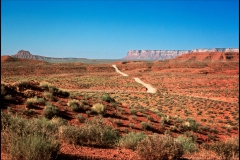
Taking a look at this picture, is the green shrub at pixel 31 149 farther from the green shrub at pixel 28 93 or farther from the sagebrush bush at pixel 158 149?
the green shrub at pixel 28 93

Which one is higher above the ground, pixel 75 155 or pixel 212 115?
pixel 75 155

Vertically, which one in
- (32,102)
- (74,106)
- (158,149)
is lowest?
(74,106)

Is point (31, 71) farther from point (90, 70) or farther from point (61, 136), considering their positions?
point (61, 136)

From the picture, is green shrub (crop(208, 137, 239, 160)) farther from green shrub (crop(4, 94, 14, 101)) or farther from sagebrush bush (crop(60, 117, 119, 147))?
green shrub (crop(4, 94, 14, 101))

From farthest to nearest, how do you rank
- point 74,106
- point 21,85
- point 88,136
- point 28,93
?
1. point 21,85
2. point 28,93
3. point 74,106
4. point 88,136

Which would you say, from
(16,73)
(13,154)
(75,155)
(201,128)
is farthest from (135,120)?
(16,73)

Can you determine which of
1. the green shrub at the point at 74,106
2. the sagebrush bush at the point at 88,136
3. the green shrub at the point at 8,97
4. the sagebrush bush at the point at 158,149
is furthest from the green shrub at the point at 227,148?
the green shrub at the point at 8,97

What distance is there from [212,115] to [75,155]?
19.9 metres

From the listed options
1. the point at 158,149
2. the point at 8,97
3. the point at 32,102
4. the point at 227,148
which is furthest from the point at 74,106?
the point at 227,148

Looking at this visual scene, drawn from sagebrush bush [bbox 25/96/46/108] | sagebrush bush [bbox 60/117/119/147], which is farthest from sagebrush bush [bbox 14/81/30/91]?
sagebrush bush [bbox 60/117/119/147]

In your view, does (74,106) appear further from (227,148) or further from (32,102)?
(227,148)

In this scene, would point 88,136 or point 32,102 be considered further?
point 32,102

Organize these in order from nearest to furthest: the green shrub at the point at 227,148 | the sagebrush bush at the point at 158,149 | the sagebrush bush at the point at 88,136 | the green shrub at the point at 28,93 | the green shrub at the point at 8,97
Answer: the sagebrush bush at the point at 158,149 < the sagebrush bush at the point at 88,136 < the green shrub at the point at 227,148 < the green shrub at the point at 8,97 < the green shrub at the point at 28,93

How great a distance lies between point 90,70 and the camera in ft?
287
